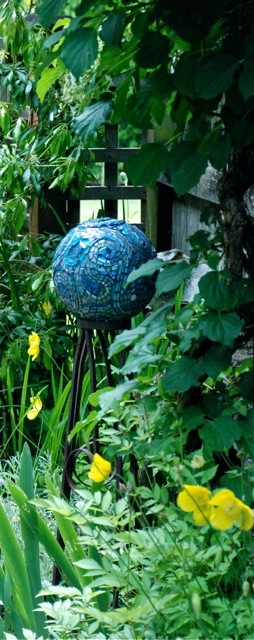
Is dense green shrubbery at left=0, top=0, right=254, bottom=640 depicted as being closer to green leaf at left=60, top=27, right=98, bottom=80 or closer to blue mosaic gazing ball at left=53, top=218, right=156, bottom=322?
green leaf at left=60, top=27, right=98, bottom=80

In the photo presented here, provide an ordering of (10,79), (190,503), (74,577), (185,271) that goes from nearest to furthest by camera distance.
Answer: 1. (190,503)
2. (185,271)
3. (74,577)
4. (10,79)

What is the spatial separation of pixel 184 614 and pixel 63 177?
2.15m

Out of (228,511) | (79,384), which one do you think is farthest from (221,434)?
(79,384)

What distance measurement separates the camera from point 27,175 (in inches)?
136

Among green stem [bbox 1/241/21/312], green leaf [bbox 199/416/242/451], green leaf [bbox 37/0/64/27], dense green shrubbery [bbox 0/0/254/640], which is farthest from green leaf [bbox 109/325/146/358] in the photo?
green stem [bbox 1/241/21/312]

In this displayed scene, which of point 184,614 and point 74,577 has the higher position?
point 184,614

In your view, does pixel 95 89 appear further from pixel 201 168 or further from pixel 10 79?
pixel 10 79

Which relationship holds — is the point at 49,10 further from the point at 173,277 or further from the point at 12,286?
the point at 12,286

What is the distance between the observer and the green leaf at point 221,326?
1.52 meters

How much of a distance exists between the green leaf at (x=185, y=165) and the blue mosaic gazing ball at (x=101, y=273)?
24.0 inches

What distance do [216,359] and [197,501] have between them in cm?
37

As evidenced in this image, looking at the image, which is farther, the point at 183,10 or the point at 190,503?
the point at 183,10

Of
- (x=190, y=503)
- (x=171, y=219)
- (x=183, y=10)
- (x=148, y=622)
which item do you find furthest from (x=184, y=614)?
(x=171, y=219)

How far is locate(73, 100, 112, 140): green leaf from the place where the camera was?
1544 millimetres
